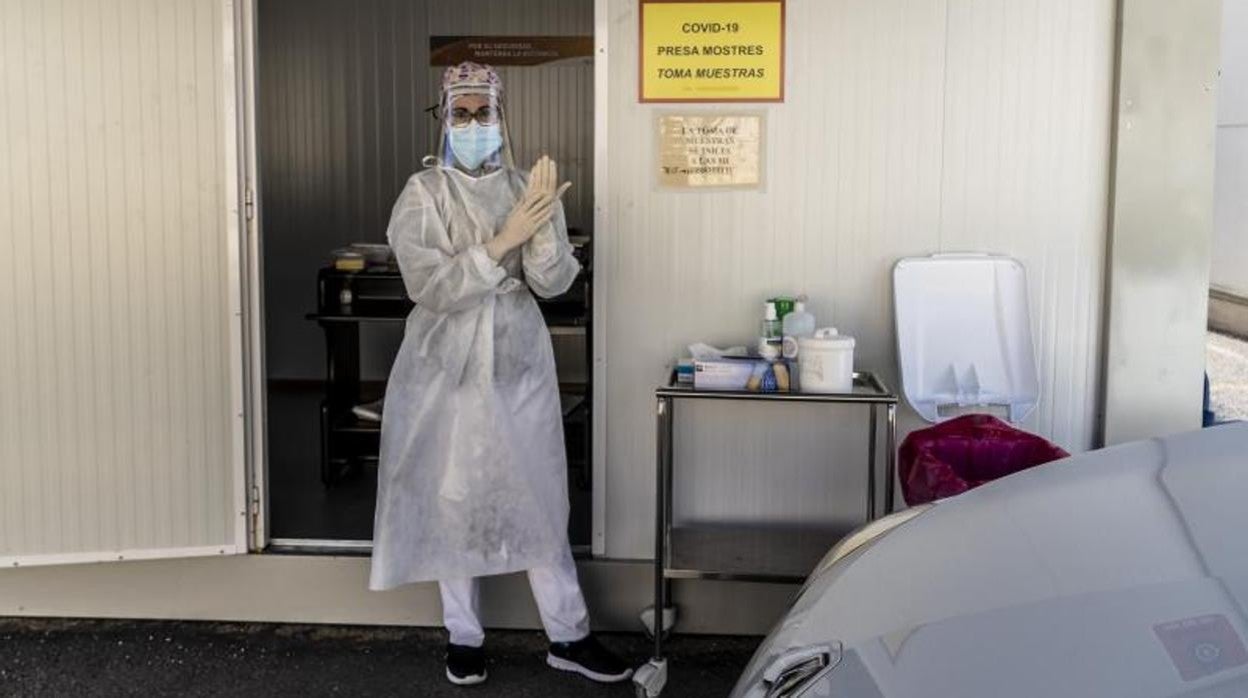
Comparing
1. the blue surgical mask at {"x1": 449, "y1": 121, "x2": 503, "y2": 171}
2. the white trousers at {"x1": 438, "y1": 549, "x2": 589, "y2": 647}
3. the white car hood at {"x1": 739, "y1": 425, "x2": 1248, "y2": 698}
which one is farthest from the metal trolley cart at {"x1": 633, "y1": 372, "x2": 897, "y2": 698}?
the white car hood at {"x1": 739, "y1": 425, "x2": 1248, "y2": 698}

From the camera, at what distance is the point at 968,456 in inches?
119

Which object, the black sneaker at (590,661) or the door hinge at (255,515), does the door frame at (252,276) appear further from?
the black sneaker at (590,661)

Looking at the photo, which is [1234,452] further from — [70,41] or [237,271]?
[70,41]

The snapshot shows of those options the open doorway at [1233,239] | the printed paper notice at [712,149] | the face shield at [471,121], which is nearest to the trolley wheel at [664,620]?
the printed paper notice at [712,149]

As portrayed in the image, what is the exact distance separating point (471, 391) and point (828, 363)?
964mm

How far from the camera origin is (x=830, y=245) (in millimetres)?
3508

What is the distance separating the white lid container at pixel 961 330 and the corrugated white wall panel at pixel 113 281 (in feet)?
6.63

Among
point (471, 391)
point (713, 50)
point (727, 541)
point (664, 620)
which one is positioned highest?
point (713, 50)

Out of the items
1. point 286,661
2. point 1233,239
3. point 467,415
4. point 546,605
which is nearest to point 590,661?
point 546,605

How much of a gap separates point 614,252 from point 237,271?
1.12 m

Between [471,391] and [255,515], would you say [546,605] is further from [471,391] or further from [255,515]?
[255,515]

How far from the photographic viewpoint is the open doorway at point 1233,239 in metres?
6.79

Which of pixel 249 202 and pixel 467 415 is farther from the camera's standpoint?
pixel 249 202

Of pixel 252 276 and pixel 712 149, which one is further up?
pixel 712 149
